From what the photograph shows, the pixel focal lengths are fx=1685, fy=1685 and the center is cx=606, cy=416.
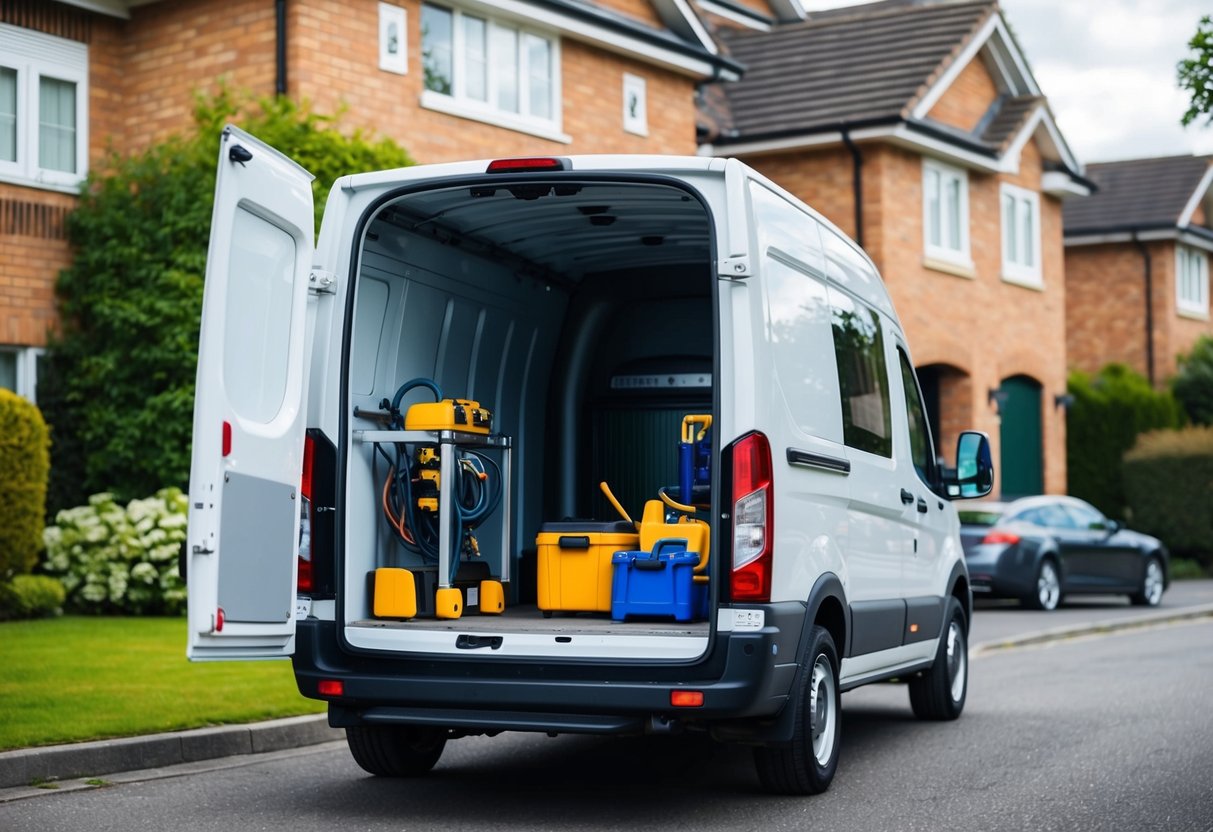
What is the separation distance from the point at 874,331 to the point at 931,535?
1385 mm

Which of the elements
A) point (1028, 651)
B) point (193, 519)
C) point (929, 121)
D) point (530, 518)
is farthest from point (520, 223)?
point (929, 121)

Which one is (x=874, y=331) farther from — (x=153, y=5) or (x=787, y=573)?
(x=153, y=5)

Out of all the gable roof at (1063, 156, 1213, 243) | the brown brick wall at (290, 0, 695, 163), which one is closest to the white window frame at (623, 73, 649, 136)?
the brown brick wall at (290, 0, 695, 163)

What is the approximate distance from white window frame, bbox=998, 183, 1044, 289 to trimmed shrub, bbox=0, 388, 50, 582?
1739 centimetres

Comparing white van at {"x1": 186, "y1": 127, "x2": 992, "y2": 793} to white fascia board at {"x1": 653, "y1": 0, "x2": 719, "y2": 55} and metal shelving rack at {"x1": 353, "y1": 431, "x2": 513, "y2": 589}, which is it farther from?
white fascia board at {"x1": 653, "y1": 0, "x2": 719, "y2": 55}

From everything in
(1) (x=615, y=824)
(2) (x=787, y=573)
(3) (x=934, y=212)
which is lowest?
(1) (x=615, y=824)

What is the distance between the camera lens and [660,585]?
7195 millimetres

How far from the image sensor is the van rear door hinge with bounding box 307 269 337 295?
23.0 ft

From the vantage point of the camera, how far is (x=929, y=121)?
82.1ft

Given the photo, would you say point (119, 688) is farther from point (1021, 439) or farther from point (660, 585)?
point (1021, 439)

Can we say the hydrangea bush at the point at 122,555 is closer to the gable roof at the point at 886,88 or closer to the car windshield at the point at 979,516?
the car windshield at the point at 979,516

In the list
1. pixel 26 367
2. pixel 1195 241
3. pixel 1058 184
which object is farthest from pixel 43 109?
pixel 1195 241

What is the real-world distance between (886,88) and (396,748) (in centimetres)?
1893

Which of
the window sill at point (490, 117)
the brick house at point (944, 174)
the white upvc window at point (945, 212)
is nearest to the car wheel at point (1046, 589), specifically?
the brick house at point (944, 174)
